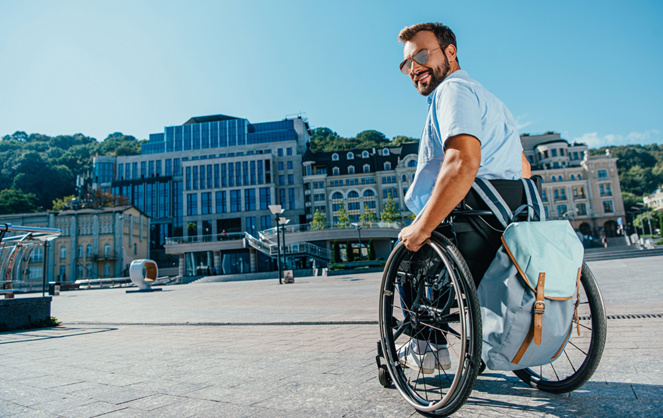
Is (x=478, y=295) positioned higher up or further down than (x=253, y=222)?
further down

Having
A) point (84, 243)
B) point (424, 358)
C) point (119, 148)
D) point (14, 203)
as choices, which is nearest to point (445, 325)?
point (424, 358)

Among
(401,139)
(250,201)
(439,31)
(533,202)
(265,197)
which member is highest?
(401,139)

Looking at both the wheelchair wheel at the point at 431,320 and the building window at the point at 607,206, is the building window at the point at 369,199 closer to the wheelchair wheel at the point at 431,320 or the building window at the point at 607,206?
the building window at the point at 607,206

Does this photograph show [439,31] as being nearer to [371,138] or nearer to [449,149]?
[449,149]

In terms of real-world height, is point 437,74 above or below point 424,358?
above

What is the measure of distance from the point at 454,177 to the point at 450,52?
35.6 inches

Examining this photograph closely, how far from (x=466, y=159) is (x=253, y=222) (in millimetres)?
65673

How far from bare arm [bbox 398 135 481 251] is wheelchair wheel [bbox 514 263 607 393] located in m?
0.76

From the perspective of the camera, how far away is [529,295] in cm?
167

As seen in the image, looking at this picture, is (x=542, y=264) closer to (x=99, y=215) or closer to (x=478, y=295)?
(x=478, y=295)

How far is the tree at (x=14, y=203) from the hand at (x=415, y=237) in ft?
291

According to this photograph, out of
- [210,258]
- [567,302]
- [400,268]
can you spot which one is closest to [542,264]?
[567,302]

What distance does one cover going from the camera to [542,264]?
66.1 inches

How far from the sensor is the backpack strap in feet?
6.07
